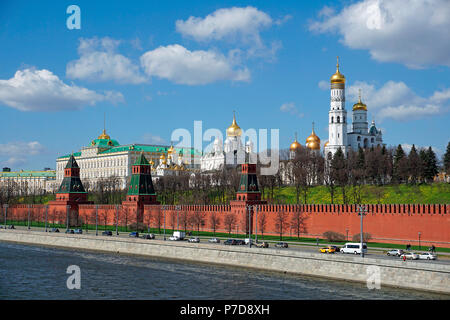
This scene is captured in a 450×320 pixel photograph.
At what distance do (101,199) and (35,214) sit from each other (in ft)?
35.8

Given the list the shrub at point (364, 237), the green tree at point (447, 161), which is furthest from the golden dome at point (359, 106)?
the shrub at point (364, 237)

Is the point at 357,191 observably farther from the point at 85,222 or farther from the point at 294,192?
the point at 85,222

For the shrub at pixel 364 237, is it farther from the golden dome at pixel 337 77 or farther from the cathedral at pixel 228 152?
the cathedral at pixel 228 152

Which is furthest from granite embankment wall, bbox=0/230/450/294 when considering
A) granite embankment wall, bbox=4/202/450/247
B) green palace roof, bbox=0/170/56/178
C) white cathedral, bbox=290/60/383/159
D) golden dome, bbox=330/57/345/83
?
green palace roof, bbox=0/170/56/178

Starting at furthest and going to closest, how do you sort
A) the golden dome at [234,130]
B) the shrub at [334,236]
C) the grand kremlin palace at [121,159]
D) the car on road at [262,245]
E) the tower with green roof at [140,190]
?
the grand kremlin palace at [121,159] → the golden dome at [234,130] → the tower with green roof at [140,190] → the shrub at [334,236] → the car on road at [262,245]

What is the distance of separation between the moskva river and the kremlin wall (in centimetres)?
681

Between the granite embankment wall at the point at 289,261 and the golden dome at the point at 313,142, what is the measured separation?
42.6m

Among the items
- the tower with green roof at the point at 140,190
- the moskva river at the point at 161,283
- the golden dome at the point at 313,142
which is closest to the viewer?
the moskva river at the point at 161,283

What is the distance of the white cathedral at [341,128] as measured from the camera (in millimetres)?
73000

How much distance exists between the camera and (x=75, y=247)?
142ft

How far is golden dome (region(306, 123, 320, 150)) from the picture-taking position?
7881cm

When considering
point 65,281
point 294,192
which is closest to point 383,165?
point 294,192

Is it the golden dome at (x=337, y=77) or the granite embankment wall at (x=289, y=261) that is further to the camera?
the golden dome at (x=337, y=77)

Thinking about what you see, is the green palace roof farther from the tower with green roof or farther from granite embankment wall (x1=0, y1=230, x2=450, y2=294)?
granite embankment wall (x1=0, y1=230, x2=450, y2=294)
